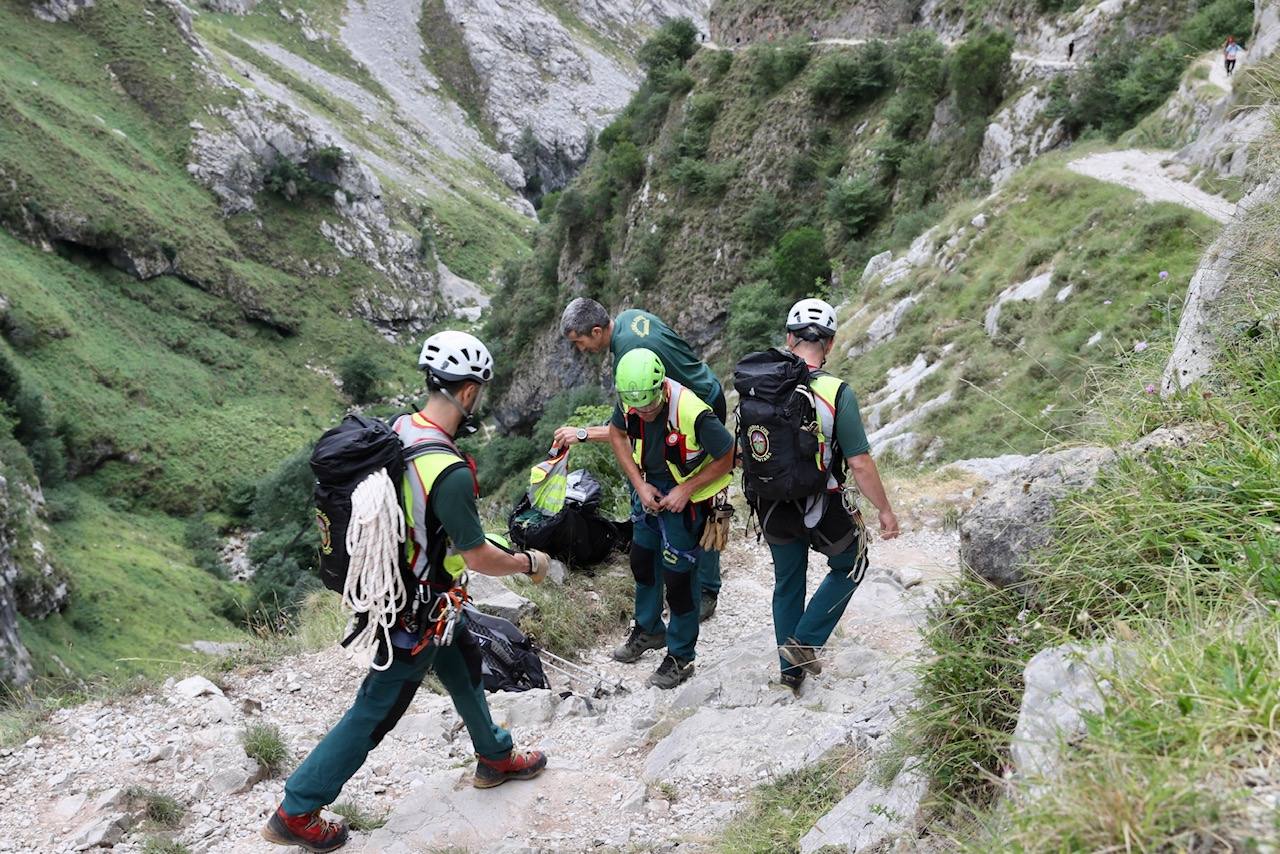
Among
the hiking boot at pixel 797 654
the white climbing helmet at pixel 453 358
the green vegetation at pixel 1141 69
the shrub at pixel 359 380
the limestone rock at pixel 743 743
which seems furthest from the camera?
the shrub at pixel 359 380

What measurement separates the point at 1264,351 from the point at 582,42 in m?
144

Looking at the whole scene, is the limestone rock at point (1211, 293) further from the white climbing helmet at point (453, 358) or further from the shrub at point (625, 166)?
the shrub at point (625, 166)

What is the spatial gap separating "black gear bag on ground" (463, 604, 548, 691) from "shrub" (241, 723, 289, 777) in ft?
5.17

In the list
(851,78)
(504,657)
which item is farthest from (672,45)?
(504,657)

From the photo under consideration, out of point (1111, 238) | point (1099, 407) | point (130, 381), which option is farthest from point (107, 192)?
point (1099, 407)

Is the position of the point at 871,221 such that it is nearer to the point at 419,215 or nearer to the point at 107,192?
the point at 107,192

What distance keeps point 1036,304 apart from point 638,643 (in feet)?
40.8

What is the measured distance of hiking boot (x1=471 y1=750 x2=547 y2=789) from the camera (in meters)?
4.87

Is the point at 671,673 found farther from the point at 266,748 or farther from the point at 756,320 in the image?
the point at 756,320

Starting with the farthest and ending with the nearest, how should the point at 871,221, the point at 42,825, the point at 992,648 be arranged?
the point at 871,221
the point at 42,825
the point at 992,648

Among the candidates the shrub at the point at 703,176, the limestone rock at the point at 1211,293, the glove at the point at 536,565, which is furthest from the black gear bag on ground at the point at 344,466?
the shrub at the point at 703,176

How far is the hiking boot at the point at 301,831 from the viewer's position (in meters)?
4.32

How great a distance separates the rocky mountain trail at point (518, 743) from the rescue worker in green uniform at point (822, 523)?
368 millimetres

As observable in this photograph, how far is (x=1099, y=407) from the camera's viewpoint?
414 centimetres
